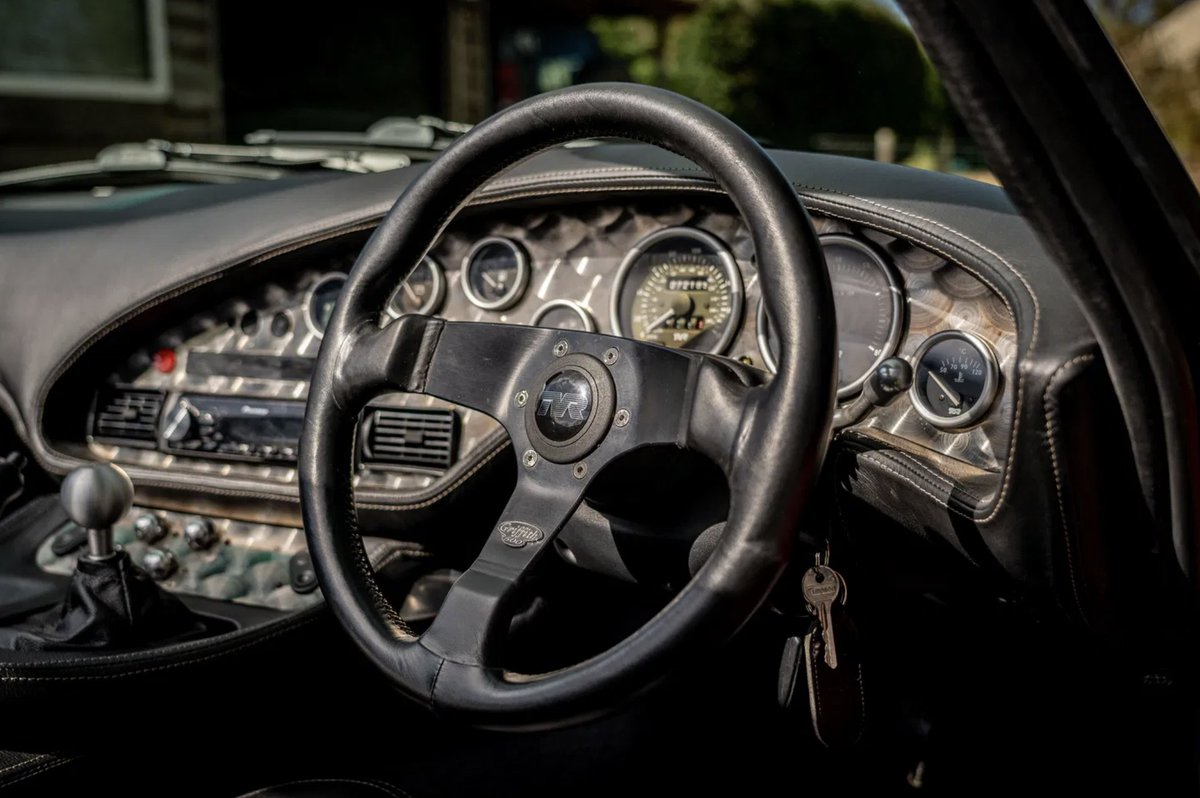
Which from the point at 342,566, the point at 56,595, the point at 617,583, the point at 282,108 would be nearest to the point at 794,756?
the point at 617,583

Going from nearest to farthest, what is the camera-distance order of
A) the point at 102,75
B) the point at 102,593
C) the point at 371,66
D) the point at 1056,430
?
the point at 1056,430, the point at 102,593, the point at 102,75, the point at 371,66

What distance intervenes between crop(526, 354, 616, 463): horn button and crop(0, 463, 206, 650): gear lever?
0.73 metres

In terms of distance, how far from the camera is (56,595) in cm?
215

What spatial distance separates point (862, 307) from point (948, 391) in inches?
7.7

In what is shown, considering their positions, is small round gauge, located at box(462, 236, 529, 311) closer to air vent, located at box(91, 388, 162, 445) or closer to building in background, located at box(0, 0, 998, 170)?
air vent, located at box(91, 388, 162, 445)

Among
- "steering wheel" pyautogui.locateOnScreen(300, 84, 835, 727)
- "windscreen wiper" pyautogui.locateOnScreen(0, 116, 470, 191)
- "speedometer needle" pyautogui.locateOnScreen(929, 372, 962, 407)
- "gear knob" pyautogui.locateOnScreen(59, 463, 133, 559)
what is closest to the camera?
"steering wheel" pyautogui.locateOnScreen(300, 84, 835, 727)

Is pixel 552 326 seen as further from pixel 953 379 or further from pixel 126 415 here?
pixel 126 415

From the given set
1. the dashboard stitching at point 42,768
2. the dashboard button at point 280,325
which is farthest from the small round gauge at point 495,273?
the dashboard stitching at point 42,768

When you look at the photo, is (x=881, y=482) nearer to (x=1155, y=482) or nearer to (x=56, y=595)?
(x=1155, y=482)

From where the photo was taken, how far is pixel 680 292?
1844 millimetres

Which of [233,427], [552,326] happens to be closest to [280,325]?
[233,427]

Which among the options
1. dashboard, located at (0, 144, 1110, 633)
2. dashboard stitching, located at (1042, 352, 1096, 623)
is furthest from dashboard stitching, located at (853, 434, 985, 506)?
dashboard stitching, located at (1042, 352, 1096, 623)

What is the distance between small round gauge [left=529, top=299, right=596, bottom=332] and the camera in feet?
6.24

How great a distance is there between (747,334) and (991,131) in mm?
852
